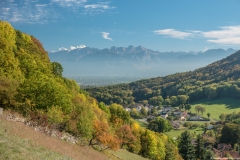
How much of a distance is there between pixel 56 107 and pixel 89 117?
899 cm

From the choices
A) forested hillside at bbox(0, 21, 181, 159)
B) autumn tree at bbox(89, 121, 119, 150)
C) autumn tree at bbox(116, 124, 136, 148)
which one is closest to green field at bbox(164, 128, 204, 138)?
forested hillside at bbox(0, 21, 181, 159)

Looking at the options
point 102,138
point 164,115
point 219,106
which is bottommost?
point 164,115

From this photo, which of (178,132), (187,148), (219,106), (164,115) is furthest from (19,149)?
(219,106)

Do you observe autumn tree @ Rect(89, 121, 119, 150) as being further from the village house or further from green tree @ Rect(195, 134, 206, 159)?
the village house

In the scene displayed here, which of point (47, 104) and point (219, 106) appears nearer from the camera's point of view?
point (47, 104)

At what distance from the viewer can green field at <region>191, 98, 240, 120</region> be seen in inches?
6022

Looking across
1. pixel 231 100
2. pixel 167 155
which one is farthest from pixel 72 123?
pixel 231 100

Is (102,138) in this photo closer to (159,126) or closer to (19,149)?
(19,149)

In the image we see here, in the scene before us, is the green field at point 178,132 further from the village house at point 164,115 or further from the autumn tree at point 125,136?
the autumn tree at point 125,136

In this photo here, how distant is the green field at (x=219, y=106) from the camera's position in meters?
153

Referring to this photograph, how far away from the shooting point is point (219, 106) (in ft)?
554

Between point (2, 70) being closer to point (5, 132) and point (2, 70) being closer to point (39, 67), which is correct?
point (39, 67)

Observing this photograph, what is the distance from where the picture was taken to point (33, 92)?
32781 mm

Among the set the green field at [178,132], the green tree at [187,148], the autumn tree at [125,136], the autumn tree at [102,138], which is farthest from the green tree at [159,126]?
the autumn tree at [102,138]
